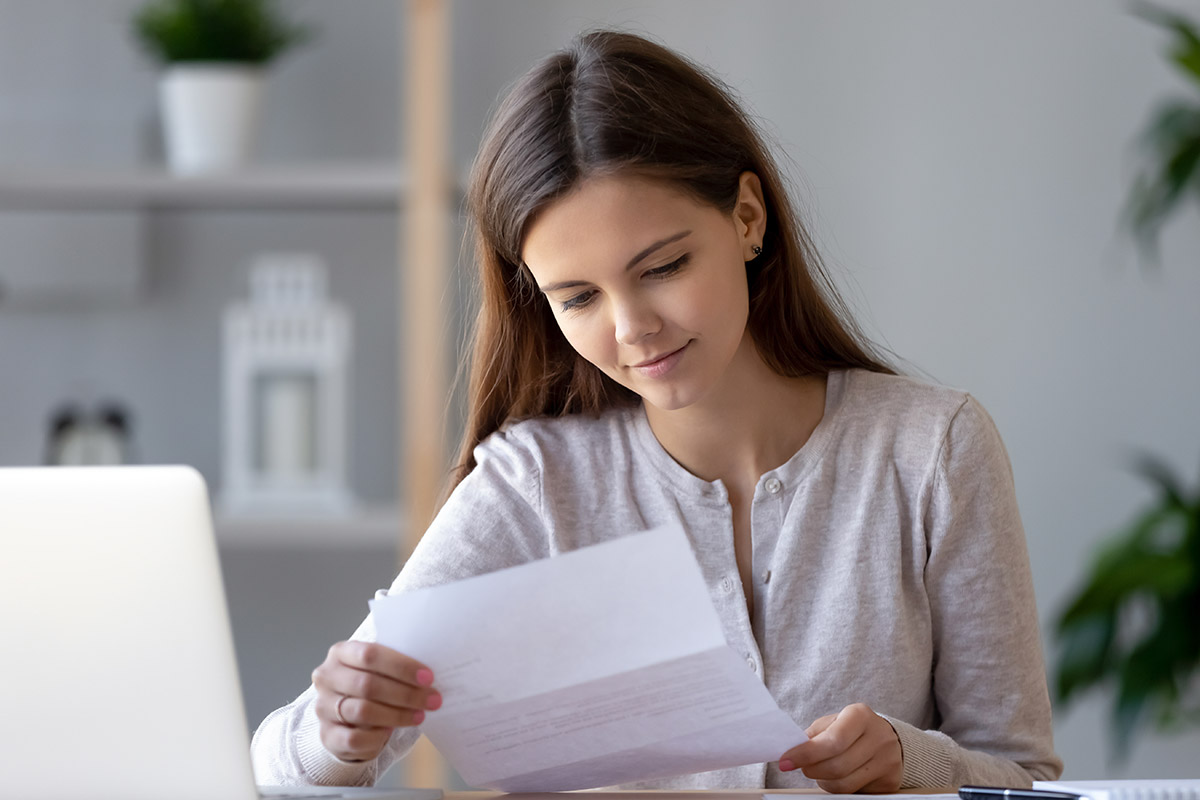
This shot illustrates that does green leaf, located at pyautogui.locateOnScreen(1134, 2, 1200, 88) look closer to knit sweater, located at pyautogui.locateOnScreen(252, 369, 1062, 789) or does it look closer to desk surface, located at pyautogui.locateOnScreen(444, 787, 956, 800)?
knit sweater, located at pyautogui.locateOnScreen(252, 369, 1062, 789)

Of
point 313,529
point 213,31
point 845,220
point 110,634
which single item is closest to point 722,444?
point 110,634

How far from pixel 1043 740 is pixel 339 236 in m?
1.71

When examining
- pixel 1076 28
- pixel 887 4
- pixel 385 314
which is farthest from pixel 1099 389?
pixel 385 314

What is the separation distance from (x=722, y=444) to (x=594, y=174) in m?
0.32

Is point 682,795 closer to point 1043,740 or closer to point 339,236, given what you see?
point 1043,740

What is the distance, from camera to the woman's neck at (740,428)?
1.21 meters

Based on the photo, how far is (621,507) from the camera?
1.21 m

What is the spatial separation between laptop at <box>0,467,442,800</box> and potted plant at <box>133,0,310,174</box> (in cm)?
162

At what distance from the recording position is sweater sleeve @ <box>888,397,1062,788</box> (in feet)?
3.57

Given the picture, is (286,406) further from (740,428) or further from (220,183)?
(740,428)

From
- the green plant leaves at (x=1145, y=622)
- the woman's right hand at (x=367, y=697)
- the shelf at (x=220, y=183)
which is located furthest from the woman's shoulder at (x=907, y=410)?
the shelf at (x=220, y=183)

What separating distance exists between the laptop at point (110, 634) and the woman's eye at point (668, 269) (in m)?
0.45

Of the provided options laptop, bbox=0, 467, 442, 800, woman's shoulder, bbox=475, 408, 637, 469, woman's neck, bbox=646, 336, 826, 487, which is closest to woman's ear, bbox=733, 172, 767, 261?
woman's neck, bbox=646, 336, 826, 487

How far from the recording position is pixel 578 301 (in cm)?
105
